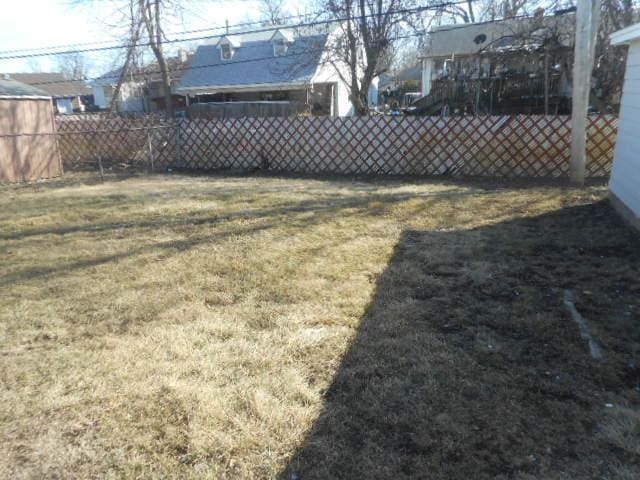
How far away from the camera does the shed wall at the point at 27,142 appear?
9.20 metres

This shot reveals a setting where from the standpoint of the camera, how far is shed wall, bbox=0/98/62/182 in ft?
30.2

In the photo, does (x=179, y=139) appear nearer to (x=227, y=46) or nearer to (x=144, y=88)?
(x=227, y=46)

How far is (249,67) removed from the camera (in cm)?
2241

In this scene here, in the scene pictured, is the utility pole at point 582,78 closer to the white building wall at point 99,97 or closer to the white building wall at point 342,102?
the white building wall at point 342,102

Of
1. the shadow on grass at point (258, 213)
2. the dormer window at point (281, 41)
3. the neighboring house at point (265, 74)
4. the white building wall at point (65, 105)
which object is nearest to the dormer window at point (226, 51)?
the neighboring house at point (265, 74)

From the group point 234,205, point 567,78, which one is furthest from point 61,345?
point 567,78

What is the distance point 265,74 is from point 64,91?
25.2m

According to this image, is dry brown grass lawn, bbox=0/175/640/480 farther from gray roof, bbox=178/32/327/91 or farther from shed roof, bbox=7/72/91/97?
shed roof, bbox=7/72/91/97

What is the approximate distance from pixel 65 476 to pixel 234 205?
16.4 feet

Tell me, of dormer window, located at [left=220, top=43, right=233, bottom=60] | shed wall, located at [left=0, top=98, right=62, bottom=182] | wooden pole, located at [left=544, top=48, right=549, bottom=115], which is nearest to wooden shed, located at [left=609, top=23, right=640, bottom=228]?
wooden pole, located at [left=544, top=48, right=549, bottom=115]

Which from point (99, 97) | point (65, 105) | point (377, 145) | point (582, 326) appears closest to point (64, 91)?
point (65, 105)

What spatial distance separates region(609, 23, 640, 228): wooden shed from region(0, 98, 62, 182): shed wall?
10.00 metres

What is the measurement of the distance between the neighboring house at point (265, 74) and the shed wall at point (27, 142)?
11.3 metres

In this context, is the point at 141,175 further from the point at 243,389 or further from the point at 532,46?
the point at 532,46
